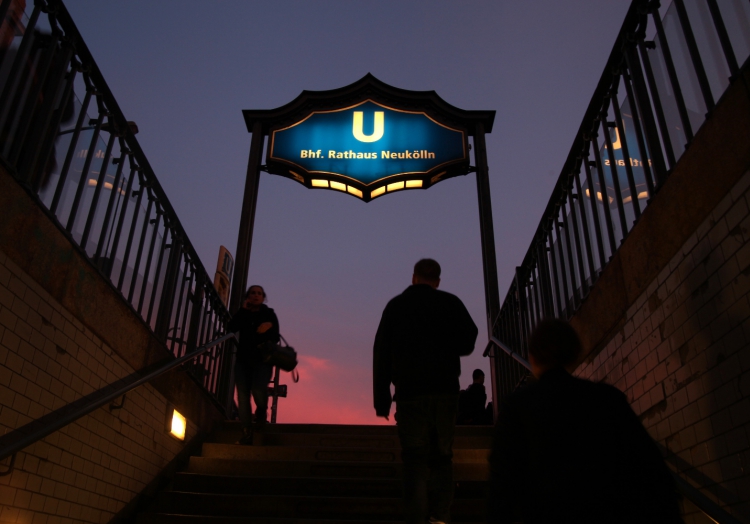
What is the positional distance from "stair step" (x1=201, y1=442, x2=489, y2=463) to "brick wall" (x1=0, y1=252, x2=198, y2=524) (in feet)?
2.83

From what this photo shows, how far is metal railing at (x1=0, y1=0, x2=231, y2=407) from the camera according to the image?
356 centimetres

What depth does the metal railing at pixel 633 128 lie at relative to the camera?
316 centimetres

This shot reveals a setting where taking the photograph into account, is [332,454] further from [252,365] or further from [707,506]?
[707,506]

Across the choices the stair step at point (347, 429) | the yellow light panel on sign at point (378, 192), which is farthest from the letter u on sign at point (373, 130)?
the stair step at point (347, 429)

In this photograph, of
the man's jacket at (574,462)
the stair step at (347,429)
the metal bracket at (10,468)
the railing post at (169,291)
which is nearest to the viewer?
the man's jacket at (574,462)

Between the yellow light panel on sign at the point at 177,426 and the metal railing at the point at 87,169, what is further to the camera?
the yellow light panel on sign at the point at 177,426

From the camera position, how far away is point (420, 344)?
141 inches

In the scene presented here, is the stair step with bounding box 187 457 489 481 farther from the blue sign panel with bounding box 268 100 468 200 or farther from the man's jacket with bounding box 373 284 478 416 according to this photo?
the blue sign panel with bounding box 268 100 468 200

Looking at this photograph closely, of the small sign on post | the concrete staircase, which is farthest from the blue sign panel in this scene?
the concrete staircase

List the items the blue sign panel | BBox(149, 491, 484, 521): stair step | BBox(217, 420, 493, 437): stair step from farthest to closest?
the blue sign panel, BBox(217, 420, 493, 437): stair step, BBox(149, 491, 484, 521): stair step

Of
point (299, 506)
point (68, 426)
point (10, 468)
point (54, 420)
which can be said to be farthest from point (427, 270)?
point (10, 468)

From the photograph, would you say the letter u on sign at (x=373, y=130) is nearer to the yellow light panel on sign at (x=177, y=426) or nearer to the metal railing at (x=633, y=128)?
the metal railing at (x=633, y=128)

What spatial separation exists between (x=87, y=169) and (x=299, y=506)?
2707 millimetres

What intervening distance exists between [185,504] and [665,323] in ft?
11.2
